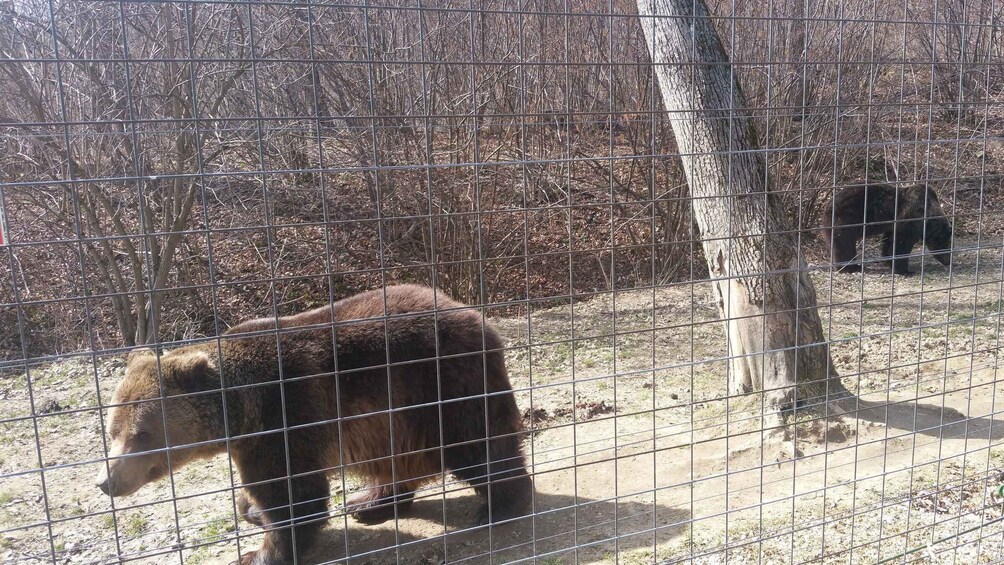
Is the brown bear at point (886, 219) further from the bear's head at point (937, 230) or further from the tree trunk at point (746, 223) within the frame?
the tree trunk at point (746, 223)

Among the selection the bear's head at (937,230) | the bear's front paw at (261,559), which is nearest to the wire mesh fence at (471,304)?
the bear's front paw at (261,559)

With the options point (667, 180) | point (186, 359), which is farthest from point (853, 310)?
point (186, 359)

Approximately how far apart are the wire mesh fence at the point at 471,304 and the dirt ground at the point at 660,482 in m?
0.03

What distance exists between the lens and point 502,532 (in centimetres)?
460

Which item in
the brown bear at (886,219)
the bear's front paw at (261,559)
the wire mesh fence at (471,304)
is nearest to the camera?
the wire mesh fence at (471,304)

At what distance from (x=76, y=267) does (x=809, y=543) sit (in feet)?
28.0

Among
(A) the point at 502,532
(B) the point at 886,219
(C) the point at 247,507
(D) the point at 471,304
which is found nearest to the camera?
(A) the point at 502,532

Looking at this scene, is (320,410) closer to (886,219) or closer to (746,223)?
(746,223)

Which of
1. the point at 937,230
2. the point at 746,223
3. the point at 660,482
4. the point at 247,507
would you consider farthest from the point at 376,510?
the point at 937,230

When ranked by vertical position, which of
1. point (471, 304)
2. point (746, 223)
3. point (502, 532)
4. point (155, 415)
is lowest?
point (502, 532)

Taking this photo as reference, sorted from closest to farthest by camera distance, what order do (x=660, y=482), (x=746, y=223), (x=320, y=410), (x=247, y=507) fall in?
(x=320, y=410) < (x=247, y=507) < (x=660, y=482) < (x=746, y=223)

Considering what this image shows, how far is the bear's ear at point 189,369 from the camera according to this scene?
3.99 meters

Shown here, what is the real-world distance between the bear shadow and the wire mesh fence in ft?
0.10

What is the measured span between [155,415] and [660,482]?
3.17 metres
